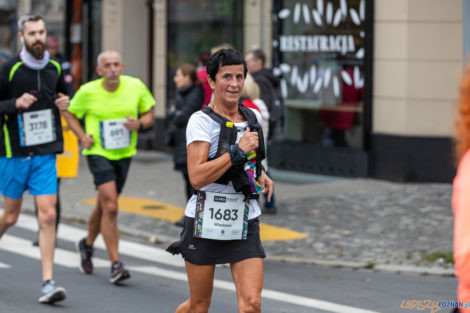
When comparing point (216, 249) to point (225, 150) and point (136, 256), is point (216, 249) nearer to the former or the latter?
point (225, 150)

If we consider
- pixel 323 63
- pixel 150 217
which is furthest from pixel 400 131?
pixel 150 217

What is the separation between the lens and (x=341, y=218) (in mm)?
10961

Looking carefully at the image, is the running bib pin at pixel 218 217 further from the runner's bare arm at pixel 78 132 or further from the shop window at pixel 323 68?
the shop window at pixel 323 68

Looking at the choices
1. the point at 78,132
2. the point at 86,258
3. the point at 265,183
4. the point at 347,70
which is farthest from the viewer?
the point at 347,70

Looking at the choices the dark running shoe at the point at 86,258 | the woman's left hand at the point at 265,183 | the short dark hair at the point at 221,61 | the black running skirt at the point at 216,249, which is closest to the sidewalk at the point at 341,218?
the dark running shoe at the point at 86,258

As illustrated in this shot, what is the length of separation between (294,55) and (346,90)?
125 centimetres

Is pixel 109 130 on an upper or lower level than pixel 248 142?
lower

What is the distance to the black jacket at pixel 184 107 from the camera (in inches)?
374

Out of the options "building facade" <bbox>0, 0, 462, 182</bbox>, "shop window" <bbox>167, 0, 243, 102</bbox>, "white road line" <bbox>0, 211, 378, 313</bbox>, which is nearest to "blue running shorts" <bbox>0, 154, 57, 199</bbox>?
"white road line" <bbox>0, 211, 378, 313</bbox>

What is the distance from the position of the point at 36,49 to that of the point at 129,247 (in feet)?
9.99

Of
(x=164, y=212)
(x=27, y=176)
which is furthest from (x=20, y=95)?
(x=164, y=212)

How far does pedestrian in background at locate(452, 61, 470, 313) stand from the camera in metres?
3.01

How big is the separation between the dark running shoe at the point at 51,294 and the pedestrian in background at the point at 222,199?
200cm

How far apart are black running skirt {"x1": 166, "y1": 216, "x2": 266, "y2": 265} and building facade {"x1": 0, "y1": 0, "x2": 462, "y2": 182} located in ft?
22.5
